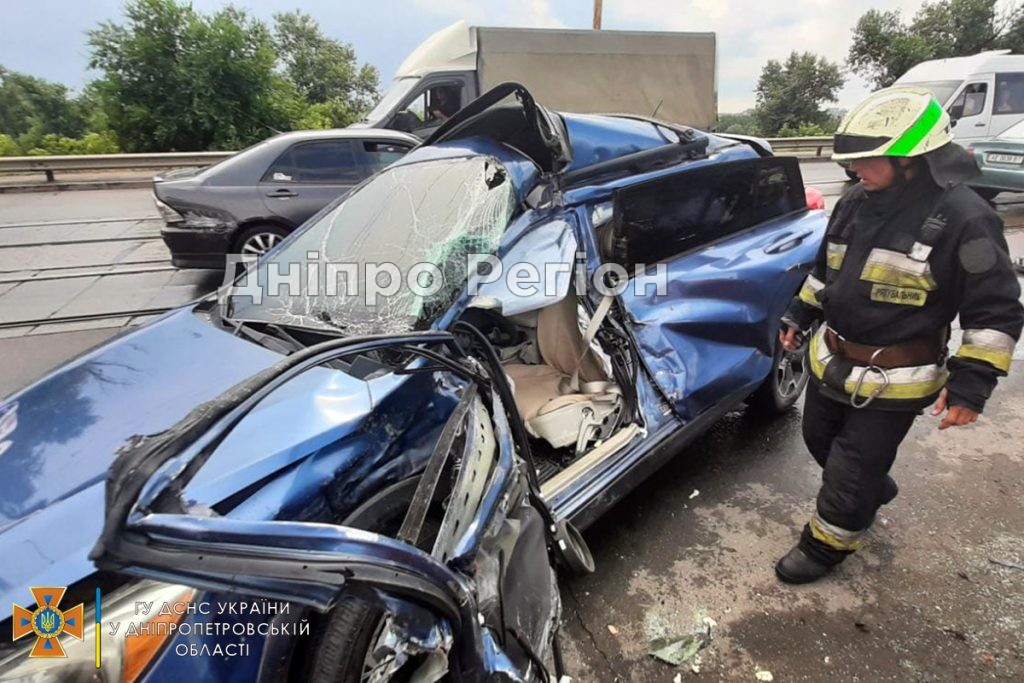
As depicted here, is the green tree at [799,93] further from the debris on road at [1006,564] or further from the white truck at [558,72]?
the debris on road at [1006,564]

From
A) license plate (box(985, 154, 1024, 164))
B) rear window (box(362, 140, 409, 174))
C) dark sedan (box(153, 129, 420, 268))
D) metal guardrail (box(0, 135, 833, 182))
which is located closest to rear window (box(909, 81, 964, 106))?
license plate (box(985, 154, 1024, 164))

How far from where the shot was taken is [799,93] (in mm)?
28266

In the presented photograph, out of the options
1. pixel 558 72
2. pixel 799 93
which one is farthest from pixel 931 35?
pixel 558 72

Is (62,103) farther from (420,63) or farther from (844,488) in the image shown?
(844,488)

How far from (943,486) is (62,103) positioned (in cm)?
3434

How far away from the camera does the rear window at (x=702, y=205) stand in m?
2.50

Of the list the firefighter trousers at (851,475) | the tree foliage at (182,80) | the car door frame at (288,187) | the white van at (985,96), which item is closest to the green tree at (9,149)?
the tree foliage at (182,80)

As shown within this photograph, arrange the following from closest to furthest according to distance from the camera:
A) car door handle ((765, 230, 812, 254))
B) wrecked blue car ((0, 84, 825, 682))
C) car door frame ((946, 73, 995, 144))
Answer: wrecked blue car ((0, 84, 825, 682)) → car door handle ((765, 230, 812, 254)) → car door frame ((946, 73, 995, 144))

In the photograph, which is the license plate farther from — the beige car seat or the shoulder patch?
the beige car seat

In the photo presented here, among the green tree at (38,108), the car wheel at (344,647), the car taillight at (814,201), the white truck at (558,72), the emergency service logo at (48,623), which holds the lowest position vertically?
the car wheel at (344,647)

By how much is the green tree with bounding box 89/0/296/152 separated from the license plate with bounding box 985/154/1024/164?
1386cm

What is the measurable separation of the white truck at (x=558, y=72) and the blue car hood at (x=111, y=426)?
23.5 feet

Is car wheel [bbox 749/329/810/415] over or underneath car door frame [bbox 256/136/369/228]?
underneath

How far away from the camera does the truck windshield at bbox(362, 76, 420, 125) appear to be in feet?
28.3
